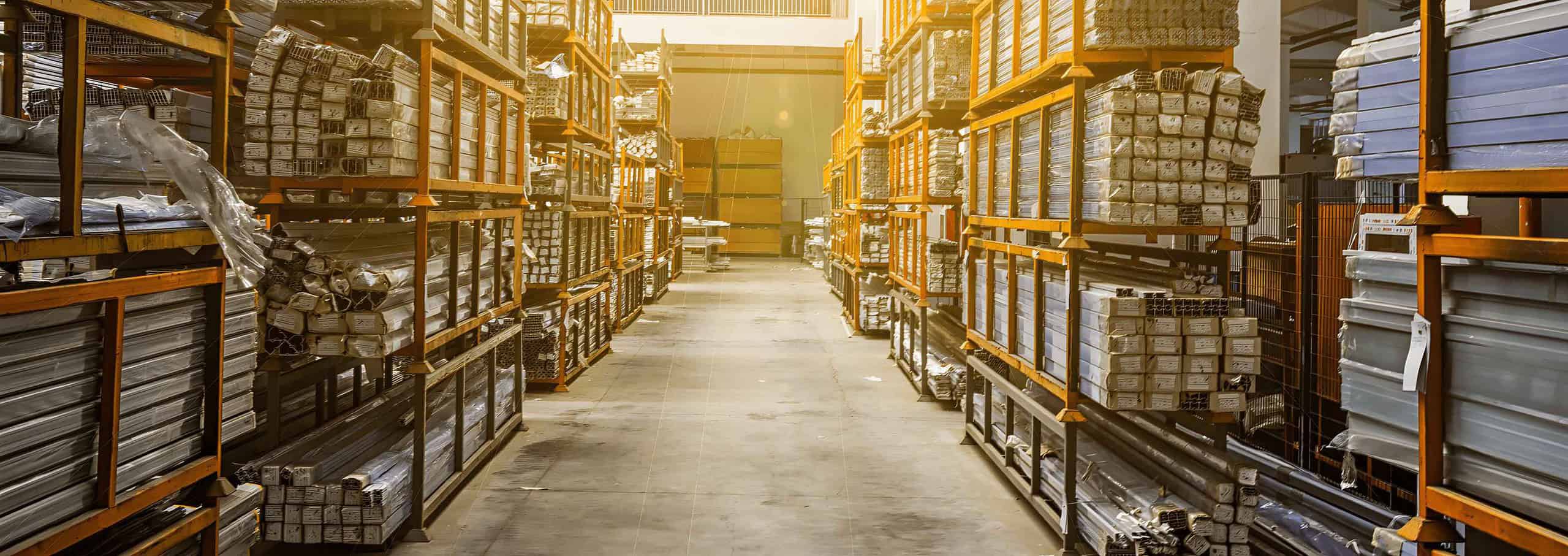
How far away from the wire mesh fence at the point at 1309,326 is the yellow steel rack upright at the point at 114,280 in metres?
5.42

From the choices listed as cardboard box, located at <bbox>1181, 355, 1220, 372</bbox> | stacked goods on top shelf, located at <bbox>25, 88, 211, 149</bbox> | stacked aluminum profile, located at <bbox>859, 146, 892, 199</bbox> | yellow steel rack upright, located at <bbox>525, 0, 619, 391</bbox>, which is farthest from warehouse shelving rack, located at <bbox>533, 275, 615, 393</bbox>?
cardboard box, located at <bbox>1181, 355, 1220, 372</bbox>

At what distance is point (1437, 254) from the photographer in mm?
3027

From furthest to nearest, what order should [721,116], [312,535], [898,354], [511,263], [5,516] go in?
[721,116]
[898,354]
[511,263]
[312,535]
[5,516]

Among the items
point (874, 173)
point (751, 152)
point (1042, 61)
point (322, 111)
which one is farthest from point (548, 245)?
point (751, 152)

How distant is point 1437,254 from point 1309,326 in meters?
3.96

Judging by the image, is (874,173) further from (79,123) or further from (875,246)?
(79,123)

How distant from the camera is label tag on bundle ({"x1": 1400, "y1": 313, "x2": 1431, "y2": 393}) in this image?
121 inches

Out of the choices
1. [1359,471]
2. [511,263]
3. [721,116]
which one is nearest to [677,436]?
[511,263]

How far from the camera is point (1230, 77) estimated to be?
4.91 m

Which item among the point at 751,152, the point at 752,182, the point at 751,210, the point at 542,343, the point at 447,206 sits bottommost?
the point at 542,343

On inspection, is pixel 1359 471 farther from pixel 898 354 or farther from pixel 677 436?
pixel 898 354

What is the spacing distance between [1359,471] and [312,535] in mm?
6292

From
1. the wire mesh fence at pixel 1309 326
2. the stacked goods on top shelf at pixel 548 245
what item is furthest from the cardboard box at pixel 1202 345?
the stacked goods on top shelf at pixel 548 245

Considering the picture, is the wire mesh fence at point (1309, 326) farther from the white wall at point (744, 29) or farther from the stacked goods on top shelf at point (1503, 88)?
the white wall at point (744, 29)
